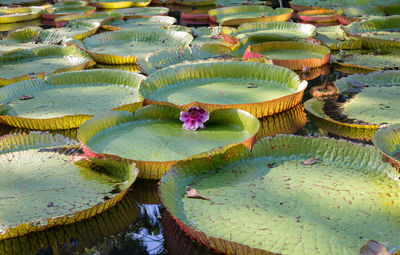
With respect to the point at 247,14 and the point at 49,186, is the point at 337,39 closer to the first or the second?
the point at 247,14

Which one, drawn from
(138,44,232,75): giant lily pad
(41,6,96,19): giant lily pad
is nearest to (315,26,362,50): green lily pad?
(138,44,232,75): giant lily pad

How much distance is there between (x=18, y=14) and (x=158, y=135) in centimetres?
572

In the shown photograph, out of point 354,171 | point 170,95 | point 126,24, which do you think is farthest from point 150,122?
point 126,24

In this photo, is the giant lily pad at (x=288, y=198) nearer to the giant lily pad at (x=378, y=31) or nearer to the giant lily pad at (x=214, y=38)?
the giant lily pad at (x=214, y=38)

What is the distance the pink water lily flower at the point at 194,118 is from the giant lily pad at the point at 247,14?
148 inches

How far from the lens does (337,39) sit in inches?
197

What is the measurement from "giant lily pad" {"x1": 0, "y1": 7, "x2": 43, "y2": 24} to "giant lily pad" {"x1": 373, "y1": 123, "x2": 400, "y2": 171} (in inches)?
253

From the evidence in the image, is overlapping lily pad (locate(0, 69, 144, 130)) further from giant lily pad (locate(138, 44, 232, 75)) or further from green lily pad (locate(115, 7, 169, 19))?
green lily pad (locate(115, 7, 169, 19))

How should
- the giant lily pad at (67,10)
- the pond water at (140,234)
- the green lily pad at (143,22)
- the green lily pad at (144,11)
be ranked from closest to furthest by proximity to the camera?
the pond water at (140,234), the green lily pad at (143,22), the green lily pad at (144,11), the giant lily pad at (67,10)

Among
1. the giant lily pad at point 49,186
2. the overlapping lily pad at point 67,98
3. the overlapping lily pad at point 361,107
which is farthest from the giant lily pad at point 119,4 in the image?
the giant lily pad at point 49,186

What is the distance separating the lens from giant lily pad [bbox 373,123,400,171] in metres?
2.20

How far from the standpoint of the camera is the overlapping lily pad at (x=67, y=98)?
2959 millimetres

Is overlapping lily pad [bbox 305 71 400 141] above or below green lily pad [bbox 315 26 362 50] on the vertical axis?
below

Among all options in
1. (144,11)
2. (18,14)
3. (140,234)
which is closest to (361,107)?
(140,234)
